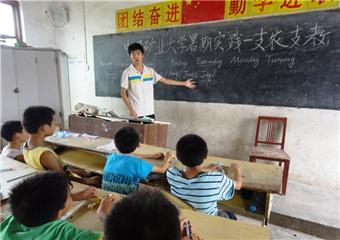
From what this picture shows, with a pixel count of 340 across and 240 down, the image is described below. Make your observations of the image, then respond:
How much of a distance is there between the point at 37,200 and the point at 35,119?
93 centimetres

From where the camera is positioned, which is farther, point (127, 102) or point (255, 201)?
point (127, 102)

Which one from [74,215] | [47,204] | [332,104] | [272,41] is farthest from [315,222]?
[47,204]

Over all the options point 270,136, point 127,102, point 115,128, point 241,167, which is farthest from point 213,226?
point 127,102

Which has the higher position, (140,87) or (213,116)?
(140,87)

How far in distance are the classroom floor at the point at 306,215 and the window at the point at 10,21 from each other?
500cm

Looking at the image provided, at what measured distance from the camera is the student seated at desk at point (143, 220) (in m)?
0.57

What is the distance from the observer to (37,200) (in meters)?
0.80

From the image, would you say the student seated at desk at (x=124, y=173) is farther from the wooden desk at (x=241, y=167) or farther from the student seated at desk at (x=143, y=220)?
the student seated at desk at (x=143, y=220)

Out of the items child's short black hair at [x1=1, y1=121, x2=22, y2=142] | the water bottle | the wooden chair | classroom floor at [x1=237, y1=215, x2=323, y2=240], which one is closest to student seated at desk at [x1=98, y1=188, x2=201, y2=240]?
the water bottle

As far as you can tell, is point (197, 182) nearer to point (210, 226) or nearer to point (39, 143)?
point (210, 226)

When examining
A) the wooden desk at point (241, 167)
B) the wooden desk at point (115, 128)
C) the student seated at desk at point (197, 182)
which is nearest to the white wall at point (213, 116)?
the wooden desk at point (115, 128)

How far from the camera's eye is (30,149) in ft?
4.98

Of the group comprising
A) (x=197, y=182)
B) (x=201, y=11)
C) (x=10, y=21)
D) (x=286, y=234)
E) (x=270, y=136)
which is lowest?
(x=286, y=234)

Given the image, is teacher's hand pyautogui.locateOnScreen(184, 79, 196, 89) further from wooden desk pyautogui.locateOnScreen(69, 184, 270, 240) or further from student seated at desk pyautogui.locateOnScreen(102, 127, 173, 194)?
Answer: wooden desk pyautogui.locateOnScreen(69, 184, 270, 240)
